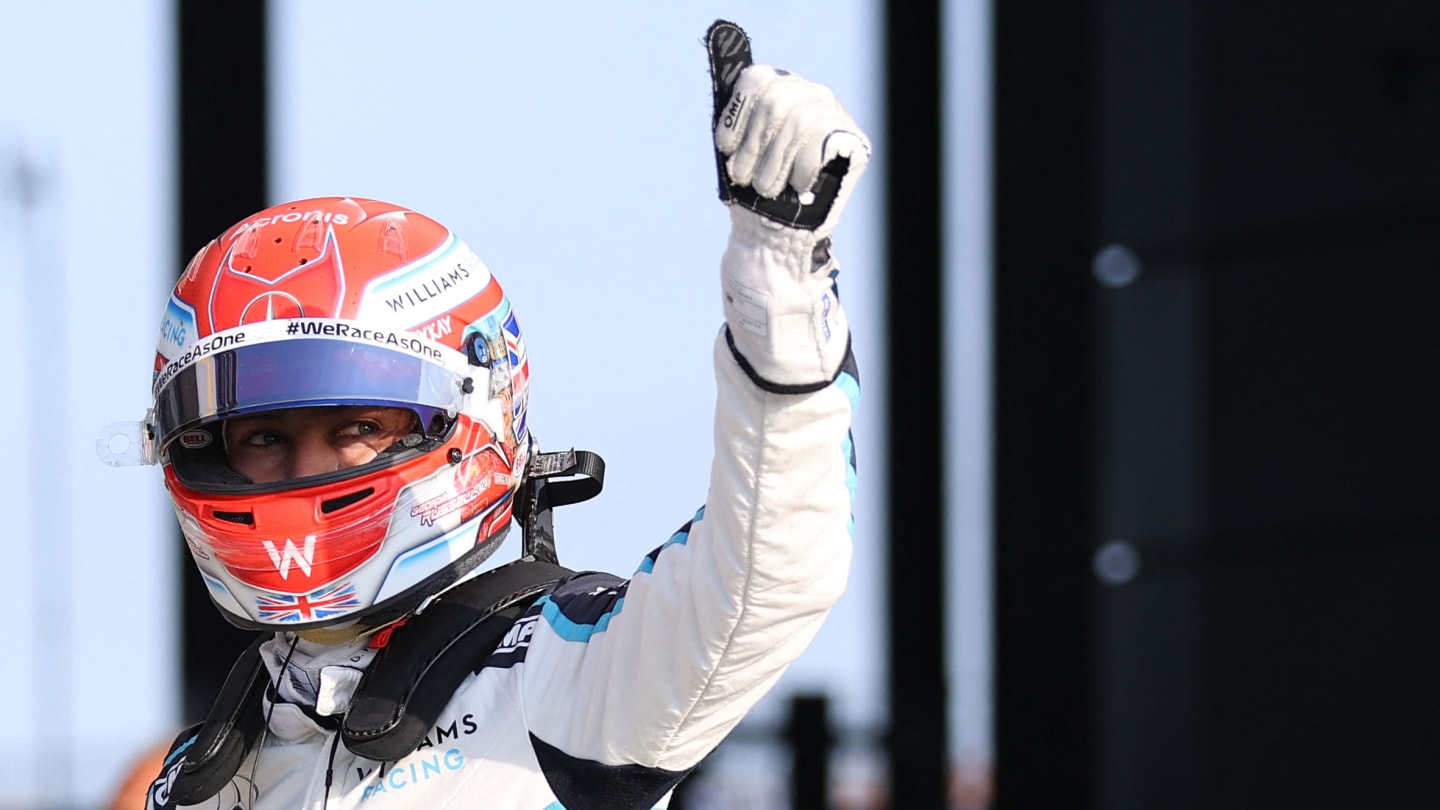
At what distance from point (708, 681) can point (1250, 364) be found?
5.58 feet

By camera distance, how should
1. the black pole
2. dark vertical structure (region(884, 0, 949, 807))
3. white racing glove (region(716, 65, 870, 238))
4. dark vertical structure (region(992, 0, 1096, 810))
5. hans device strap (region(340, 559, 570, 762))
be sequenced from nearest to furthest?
white racing glove (region(716, 65, 870, 238)), hans device strap (region(340, 559, 570, 762)), dark vertical structure (region(992, 0, 1096, 810)), dark vertical structure (region(884, 0, 949, 807)), the black pole

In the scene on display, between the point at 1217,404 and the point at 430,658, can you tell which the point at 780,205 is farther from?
the point at 1217,404

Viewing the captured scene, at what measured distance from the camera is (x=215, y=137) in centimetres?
457

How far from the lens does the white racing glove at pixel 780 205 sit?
1494 millimetres

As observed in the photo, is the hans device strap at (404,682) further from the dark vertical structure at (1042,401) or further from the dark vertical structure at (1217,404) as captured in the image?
the dark vertical structure at (1042,401)

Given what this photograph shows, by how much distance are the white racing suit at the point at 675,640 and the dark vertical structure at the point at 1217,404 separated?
144 centimetres

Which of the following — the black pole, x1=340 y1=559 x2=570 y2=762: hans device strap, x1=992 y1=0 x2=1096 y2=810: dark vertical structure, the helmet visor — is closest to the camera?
x1=340 y1=559 x2=570 y2=762: hans device strap

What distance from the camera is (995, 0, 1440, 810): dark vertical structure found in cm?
298

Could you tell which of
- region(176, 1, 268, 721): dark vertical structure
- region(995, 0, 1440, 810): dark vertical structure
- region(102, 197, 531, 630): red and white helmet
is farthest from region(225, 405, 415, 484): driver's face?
region(176, 1, 268, 721): dark vertical structure

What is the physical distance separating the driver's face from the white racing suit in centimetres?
20

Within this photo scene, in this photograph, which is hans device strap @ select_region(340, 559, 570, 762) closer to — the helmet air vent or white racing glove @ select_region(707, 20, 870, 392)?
the helmet air vent

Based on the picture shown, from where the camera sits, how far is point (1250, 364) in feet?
10.3

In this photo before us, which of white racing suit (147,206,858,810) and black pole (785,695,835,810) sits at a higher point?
white racing suit (147,206,858,810)

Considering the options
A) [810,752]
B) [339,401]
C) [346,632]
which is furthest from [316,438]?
[810,752]
